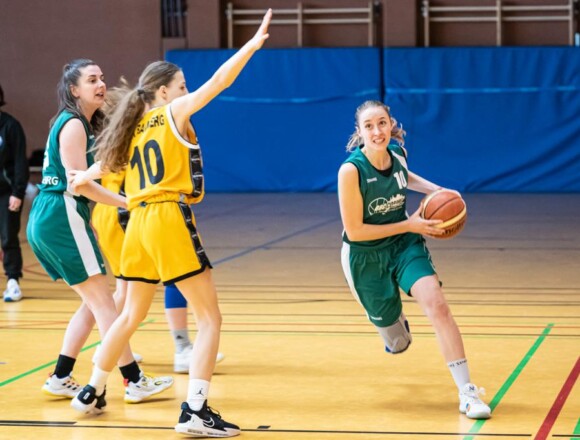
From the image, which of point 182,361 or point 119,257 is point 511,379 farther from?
point 119,257

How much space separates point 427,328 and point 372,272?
178 centimetres

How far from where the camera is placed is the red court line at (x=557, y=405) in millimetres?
4281

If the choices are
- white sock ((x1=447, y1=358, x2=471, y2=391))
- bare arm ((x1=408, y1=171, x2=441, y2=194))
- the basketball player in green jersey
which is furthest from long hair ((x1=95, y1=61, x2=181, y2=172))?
white sock ((x1=447, y1=358, x2=471, y2=391))

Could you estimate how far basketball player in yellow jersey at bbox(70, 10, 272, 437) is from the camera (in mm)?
4395

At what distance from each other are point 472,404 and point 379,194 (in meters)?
1.03

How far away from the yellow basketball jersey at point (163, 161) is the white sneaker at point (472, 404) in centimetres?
142

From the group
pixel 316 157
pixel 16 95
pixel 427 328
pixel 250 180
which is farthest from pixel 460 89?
pixel 427 328

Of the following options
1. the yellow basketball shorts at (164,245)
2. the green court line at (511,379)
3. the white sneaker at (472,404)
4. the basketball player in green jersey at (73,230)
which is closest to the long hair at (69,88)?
the basketball player in green jersey at (73,230)

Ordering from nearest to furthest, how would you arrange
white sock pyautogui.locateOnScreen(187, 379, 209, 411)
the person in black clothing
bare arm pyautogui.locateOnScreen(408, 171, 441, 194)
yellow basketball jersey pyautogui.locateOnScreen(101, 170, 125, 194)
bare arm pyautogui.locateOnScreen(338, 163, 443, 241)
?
1. white sock pyautogui.locateOnScreen(187, 379, 209, 411)
2. bare arm pyautogui.locateOnScreen(338, 163, 443, 241)
3. bare arm pyautogui.locateOnScreen(408, 171, 441, 194)
4. yellow basketball jersey pyautogui.locateOnScreen(101, 170, 125, 194)
5. the person in black clothing

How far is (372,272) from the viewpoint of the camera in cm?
500

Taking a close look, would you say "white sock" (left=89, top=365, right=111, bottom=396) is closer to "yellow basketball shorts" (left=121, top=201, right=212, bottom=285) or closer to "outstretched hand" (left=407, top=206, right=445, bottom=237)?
"yellow basketball shorts" (left=121, top=201, right=212, bottom=285)

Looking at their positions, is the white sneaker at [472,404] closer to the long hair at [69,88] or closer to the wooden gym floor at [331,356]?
the wooden gym floor at [331,356]

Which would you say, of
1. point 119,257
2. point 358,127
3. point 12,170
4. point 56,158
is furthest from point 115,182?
point 12,170

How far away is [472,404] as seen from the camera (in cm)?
457
